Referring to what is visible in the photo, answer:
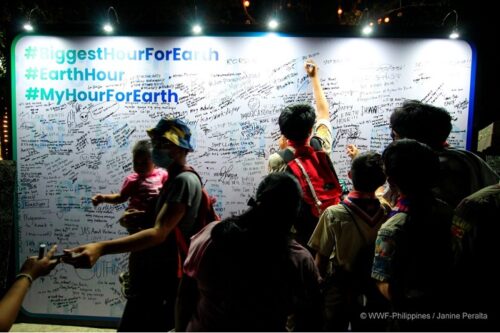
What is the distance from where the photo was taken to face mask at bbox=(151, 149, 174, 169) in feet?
7.75

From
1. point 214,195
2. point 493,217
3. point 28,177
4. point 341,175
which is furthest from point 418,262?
point 28,177

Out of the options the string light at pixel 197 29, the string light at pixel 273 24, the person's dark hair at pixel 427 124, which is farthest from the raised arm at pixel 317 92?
the string light at pixel 197 29

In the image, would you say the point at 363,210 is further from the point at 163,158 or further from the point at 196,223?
the point at 163,158

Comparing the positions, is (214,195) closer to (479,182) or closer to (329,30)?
(329,30)

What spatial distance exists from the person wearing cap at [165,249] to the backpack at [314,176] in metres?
0.87

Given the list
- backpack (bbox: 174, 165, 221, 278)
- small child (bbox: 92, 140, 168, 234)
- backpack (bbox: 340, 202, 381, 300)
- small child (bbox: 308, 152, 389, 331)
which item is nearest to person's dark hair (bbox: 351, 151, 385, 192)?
small child (bbox: 308, 152, 389, 331)

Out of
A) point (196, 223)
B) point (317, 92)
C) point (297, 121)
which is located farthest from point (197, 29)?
point (196, 223)

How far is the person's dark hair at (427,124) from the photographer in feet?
7.88

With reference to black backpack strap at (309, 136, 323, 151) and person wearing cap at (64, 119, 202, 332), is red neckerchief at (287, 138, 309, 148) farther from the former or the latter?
person wearing cap at (64, 119, 202, 332)

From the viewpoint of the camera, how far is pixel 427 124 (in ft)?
7.88

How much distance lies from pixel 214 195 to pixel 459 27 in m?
3.45

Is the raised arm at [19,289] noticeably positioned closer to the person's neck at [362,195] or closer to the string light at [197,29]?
the person's neck at [362,195]

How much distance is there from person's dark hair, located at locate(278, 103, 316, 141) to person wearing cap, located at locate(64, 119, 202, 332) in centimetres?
88

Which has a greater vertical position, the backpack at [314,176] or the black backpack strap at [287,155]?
the black backpack strap at [287,155]
